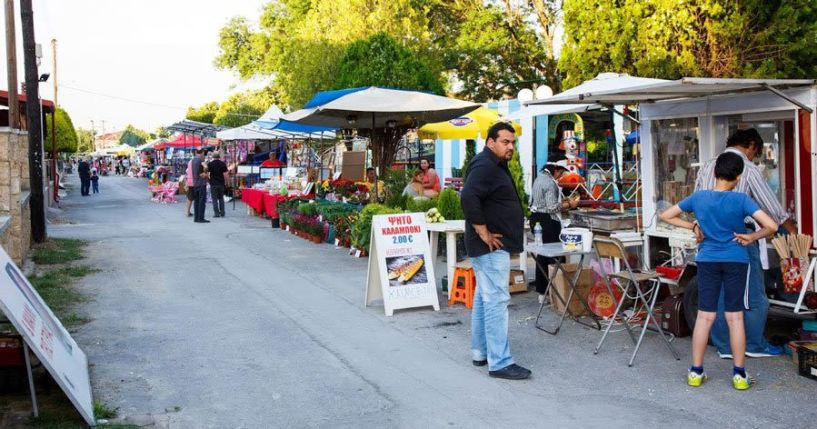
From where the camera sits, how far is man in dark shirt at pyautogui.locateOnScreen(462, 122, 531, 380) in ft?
20.4

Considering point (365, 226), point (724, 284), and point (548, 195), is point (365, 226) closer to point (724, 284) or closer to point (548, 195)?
point (548, 195)

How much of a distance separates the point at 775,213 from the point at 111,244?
12020mm

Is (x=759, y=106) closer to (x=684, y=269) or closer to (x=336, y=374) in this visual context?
(x=684, y=269)

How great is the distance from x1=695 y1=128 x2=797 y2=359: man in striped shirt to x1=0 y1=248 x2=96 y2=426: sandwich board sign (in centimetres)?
485

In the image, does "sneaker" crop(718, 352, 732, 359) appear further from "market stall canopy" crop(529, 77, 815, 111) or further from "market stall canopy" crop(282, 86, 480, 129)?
"market stall canopy" crop(282, 86, 480, 129)

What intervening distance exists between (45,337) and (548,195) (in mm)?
5964

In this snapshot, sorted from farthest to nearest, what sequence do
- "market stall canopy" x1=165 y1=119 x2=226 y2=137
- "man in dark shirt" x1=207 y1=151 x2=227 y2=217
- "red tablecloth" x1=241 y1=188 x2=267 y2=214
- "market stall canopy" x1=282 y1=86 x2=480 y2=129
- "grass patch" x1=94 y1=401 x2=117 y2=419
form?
"market stall canopy" x1=165 y1=119 x2=226 y2=137
"man in dark shirt" x1=207 y1=151 x2=227 y2=217
"red tablecloth" x1=241 y1=188 x2=267 y2=214
"market stall canopy" x1=282 y1=86 x2=480 y2=129
"grass patch" x1=94 y1=401 x2=117 y2=419

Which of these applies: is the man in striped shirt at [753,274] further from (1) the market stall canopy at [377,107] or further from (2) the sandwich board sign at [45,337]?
(1) the market stall canopy at [377,107]

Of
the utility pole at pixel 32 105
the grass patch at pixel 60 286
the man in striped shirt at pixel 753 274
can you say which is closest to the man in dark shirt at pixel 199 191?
the utility pole at pixel 32 105

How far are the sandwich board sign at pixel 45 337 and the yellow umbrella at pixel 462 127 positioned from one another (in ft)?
41.1

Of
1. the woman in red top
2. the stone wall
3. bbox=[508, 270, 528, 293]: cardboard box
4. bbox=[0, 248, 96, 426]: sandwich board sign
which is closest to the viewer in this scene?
bbox=[0, 248, 96, 426]: sandwich board sign

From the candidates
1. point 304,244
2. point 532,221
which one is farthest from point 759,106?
point 304,244

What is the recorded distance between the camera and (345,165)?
78.0ft

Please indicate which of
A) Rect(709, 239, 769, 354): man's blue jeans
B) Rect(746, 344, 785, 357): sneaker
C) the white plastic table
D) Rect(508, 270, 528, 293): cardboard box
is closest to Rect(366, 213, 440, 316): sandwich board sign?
Rect(508, 270, 528, 293): cardboard box
